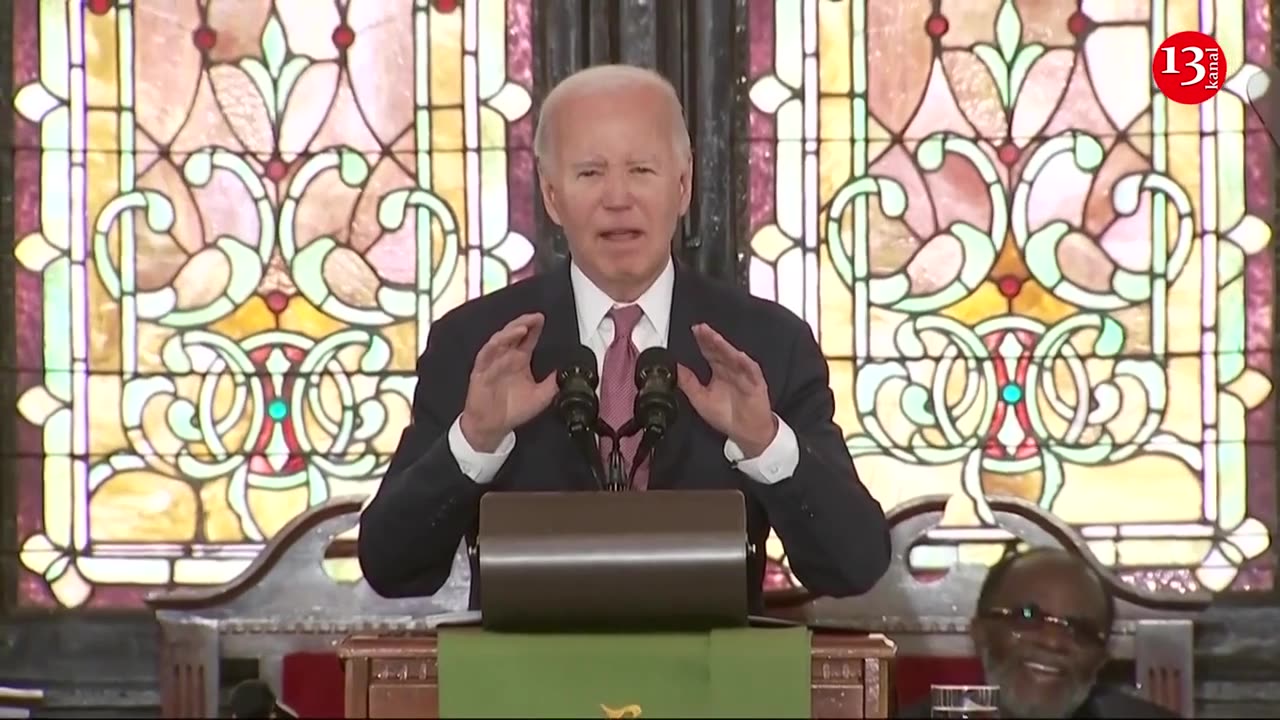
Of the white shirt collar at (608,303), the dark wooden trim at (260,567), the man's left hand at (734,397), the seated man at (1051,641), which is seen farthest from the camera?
the dark wooden trim at (260,567)

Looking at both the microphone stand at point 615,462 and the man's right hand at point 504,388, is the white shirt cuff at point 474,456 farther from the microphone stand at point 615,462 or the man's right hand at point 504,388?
→ the microphone stand at point 615,462

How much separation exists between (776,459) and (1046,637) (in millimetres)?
771

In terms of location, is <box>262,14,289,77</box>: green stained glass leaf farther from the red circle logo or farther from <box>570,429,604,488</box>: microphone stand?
<box>570,429,604,488</box>: microphone stand

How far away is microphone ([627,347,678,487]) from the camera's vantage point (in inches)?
109

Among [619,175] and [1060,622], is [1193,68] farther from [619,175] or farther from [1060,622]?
[1060,622]

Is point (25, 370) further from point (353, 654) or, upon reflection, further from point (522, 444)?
point (353, 654)

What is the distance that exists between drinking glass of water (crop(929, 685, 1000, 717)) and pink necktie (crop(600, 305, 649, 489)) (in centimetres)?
72

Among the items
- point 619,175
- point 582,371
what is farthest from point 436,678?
point 619,175

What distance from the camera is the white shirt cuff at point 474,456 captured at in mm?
3090

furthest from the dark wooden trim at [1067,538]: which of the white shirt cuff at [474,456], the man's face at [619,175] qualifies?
the white shirt cuff at [474,456]

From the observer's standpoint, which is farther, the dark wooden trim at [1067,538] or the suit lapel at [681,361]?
the dark wooden trim at [1067,538]

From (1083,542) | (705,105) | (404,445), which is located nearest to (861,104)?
(705,105)

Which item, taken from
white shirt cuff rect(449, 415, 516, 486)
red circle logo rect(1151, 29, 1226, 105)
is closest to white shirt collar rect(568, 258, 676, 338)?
white shirt cuff rect(449, 415, 516, 486)

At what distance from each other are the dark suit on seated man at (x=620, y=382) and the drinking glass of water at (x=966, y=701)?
45 cm
